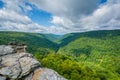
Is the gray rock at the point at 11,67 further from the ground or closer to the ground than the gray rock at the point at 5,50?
closer to the ground

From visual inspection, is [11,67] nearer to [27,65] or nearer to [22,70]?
[22,70]

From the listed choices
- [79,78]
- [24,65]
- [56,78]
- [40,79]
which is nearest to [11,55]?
[24,65]

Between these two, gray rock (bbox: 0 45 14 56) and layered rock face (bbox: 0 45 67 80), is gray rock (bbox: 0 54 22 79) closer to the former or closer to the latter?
layered rock face (bbox: 0 45 67 80)

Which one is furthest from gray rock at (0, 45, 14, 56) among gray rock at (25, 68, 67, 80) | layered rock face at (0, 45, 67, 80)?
gray rock at (25, 68, 67, 80)

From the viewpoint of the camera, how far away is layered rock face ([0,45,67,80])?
81.9ft

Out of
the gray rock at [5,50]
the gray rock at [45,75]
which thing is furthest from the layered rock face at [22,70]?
the gray rock at [5,50]

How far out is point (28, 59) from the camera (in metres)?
29.1

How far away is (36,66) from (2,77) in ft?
19.3

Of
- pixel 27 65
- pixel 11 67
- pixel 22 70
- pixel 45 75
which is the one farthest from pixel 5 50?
pixel 45 75

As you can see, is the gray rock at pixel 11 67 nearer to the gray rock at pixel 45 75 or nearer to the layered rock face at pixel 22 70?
the layered rock face at pixel 22 70

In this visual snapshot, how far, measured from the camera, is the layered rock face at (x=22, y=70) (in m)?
25.0

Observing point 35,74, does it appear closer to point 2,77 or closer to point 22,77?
point 22,77

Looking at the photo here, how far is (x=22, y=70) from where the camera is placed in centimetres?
2669

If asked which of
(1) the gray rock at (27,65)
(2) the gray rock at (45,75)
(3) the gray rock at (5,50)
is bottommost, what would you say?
(2) the gray rock at (45,75)
